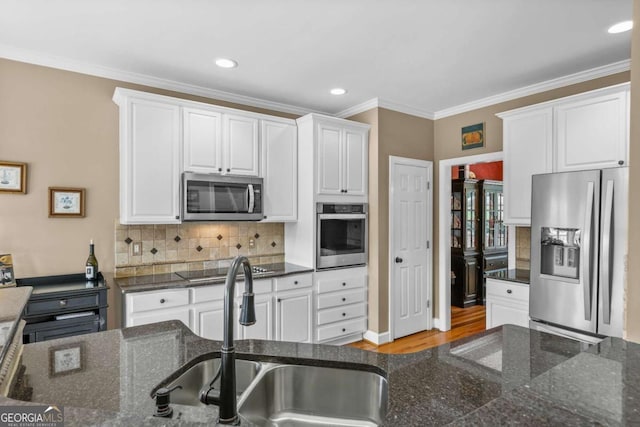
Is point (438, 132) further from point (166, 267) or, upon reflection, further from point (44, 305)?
point (44, 305)

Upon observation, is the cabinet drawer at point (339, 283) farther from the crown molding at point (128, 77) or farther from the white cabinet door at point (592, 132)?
the white cabinet door at point (592, 132)

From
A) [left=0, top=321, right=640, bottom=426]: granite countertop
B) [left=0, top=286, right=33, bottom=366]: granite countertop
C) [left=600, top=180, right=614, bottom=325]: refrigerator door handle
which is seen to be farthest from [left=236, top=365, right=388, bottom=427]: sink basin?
[left=600, top=180, right=614, bottom=325]: refrigerator door handle

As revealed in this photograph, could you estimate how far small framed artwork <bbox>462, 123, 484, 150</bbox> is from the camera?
4.03 metres

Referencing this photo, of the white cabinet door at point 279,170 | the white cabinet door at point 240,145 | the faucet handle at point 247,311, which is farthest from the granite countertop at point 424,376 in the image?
the white cabinet door at point 279,170

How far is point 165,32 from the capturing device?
8.29 feet

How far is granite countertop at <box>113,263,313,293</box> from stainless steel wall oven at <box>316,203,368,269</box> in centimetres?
27

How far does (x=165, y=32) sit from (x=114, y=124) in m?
1.10

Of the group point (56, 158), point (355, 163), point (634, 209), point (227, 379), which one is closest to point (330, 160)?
point (355, 163)

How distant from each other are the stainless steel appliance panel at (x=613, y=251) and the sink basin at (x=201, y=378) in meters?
2.43

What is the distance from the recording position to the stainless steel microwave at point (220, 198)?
10.5 feet

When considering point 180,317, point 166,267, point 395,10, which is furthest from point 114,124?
point 395,10

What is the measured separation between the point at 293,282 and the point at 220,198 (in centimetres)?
107

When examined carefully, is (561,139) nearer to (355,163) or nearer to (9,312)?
(355,163)

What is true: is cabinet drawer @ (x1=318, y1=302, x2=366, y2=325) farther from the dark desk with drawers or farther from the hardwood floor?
the dark desk with drawers
